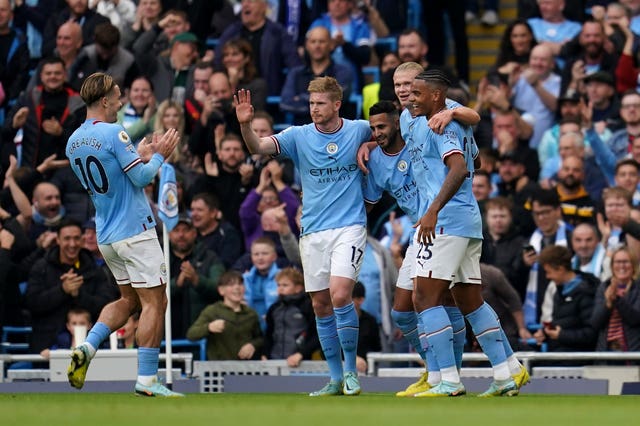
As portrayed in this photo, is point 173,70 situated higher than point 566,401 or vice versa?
point 173,70

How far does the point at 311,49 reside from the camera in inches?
842

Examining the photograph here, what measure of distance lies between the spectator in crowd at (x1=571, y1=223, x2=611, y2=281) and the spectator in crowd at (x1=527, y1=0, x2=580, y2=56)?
16.8ft

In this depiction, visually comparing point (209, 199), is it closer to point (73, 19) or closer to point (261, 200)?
point (261, 200)

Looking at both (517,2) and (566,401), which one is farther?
(517,2)

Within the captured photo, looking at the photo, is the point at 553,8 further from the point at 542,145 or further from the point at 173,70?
the point at 173,70

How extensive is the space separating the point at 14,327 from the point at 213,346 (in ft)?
9.60

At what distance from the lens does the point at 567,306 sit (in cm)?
1689

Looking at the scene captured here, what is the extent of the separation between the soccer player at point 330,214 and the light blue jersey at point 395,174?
0.14 m

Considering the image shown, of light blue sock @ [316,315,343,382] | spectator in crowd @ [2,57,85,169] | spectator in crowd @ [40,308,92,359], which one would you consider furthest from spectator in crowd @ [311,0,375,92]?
light blue sock @ [316,315,343,382]

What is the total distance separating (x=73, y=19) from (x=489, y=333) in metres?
12.8

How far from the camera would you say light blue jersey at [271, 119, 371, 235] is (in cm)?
1383

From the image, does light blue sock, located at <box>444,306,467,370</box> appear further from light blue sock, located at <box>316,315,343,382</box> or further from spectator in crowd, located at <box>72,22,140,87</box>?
spectator in crowd, located at <box>72,22,140,87</box>

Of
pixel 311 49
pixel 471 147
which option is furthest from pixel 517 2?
pixel 471 147

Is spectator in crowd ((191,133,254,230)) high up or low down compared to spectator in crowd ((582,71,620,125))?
down
